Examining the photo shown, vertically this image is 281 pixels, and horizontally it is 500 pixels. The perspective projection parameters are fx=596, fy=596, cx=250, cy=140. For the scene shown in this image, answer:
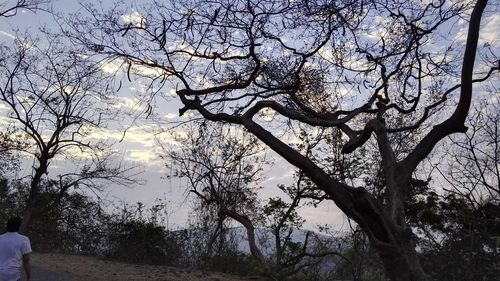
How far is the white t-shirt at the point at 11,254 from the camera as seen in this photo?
7.96 m

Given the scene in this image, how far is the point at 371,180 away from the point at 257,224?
3.92 m

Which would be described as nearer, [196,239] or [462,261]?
[462,261]

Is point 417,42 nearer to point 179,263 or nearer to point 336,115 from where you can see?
point 336,115

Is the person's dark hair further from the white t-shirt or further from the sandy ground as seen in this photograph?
the sandy ground

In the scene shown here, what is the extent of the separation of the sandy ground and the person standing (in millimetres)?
6776

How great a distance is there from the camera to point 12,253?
8023 millimetres

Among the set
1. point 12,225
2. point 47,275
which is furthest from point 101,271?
point 12,225

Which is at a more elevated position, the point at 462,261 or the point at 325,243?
the point at 325,243

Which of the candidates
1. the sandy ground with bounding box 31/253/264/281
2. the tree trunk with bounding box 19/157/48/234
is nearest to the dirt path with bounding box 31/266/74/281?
the sandy ground with bounding box 31/253/264/281

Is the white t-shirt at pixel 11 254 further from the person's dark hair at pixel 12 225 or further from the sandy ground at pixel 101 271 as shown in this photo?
the sandy ground at pixel 101 271

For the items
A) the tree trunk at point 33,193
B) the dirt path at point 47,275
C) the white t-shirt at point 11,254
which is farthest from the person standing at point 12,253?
the tree trunk at point 33,193

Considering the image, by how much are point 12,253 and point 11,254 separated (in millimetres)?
18

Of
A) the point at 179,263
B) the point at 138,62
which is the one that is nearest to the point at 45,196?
the point at 179,263

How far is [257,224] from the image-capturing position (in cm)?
1938
